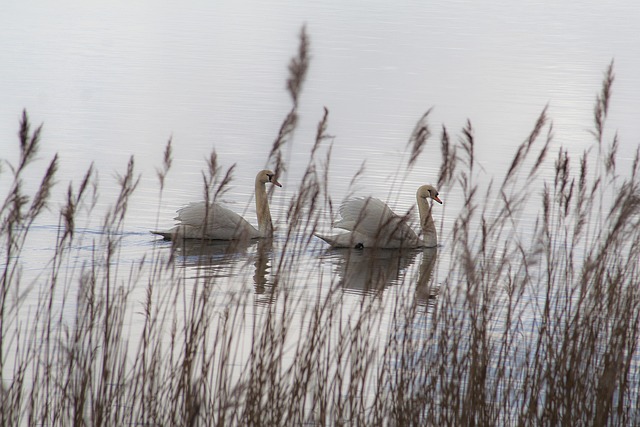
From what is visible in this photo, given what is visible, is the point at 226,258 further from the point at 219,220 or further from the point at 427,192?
the point at 427,192

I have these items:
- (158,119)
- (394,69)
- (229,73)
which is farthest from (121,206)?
(394,69)

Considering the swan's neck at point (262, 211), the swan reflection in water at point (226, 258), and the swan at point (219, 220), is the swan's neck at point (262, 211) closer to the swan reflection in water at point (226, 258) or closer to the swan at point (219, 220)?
the swan at point (219, 220)

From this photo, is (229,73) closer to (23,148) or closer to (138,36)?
(138,36)

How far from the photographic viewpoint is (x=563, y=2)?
50.1 m

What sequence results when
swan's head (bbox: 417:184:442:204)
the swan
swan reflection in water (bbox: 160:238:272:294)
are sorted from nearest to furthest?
swan reflection in water (bbox: 160:238:272:294) < the swan < swan's head (bbox: 417:184:442:204)

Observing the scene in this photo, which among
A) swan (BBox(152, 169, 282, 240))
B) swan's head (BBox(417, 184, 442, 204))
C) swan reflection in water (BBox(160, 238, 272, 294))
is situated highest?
swan's head (BBox(417, 184, 442, 204))

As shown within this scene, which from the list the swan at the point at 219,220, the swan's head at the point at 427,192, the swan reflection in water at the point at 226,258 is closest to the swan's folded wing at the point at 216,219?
the swan at the point at 219,220

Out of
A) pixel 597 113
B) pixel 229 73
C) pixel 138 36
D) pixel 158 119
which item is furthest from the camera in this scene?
pixel 138 36

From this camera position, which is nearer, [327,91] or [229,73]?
[327,91]

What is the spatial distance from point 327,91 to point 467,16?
73.8 feet

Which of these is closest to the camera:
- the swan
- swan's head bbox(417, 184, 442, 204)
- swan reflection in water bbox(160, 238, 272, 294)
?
swan reflection in water bbox(160, 238, 272, 294)

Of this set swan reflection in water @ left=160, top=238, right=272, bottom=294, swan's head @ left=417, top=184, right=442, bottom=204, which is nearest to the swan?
swan reflection in water @ left=160, top=238, right=272, bottom=294

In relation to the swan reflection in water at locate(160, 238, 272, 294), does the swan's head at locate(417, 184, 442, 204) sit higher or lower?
higher

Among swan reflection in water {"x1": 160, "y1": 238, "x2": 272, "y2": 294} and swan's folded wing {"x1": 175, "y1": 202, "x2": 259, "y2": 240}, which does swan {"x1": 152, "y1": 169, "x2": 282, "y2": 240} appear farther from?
swan reflection in water {"x1": 160, "y1": 238, "x2": 272, "y2": 294}
